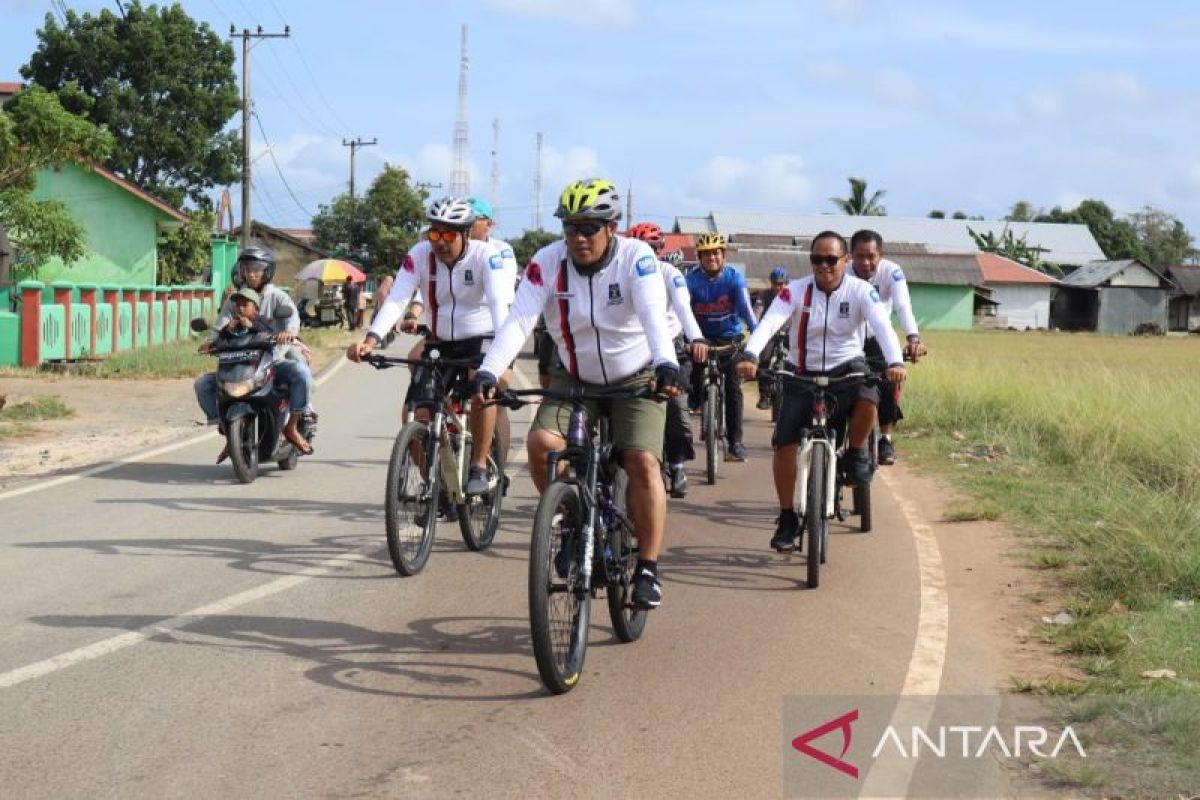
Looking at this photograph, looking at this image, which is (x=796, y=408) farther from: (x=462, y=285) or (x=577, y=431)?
(x=577, y=431)

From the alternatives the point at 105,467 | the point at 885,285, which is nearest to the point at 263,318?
the point at 105,467

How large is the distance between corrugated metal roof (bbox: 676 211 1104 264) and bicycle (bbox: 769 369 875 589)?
82.0 metres

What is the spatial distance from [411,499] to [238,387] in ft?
13.1

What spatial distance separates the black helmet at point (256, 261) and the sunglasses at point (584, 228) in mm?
5831

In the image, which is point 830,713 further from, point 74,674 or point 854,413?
point 854,413

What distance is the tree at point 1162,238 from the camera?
10912 centimetres

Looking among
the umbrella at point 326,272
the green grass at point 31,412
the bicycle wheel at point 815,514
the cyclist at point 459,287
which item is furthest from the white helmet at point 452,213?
the umbrella at point 326,272

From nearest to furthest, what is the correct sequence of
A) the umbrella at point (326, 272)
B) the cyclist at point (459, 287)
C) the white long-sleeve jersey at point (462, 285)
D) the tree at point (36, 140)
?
the cyclist at point (459, 287) < the white long-sleeve jersey at point (462, 285) < the tree at point (36, 140) < the umbrella at point (326, 272)

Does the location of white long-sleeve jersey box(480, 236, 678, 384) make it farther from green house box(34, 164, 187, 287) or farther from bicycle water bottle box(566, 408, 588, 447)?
green house box(34, 164, 187, 287)

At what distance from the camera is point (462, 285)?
9.33 meters

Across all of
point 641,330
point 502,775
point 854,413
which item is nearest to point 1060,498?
point 854,413

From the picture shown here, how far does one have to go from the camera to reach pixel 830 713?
5.85 m

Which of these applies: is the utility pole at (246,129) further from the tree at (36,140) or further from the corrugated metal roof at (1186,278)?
the corrugated metal roof at (1186,278)

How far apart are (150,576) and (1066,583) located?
197 inches
